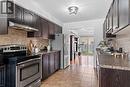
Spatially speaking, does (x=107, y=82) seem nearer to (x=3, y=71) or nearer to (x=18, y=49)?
(x=3, y=71)

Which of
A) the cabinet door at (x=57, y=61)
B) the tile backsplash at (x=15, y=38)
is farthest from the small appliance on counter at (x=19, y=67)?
the cabinet door at (x=57, y=61)

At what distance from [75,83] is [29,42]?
197 cm

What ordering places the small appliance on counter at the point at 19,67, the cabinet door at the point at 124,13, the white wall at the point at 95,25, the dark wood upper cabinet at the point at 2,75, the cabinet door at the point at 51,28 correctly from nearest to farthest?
the cabinet door at the point at 124,13
the dark wood upper cabinet at the point at 2,75
the small appliance on counter at the point at 19,67
the cabinet door at the point at 51,28
the white wall at the point at 95,25

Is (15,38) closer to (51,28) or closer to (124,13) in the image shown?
(51,28)

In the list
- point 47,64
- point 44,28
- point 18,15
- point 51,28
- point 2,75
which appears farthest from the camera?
point 51,28

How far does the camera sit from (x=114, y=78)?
5.50ft

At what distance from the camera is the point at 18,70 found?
102 inches

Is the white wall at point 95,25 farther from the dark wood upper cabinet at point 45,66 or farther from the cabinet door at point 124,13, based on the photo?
the cabinet door at point 124,13

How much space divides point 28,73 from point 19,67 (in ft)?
Result: 1.26

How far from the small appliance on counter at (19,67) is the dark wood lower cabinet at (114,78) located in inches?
67.3

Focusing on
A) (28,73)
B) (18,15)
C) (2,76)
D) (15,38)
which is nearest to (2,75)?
(2,76)

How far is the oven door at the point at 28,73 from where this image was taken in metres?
2.62

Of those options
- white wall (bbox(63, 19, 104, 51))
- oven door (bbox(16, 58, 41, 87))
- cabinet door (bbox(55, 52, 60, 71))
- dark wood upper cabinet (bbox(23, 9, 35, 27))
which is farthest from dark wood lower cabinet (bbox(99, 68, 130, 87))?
white wall (bbox(63, 19, 104, 51))

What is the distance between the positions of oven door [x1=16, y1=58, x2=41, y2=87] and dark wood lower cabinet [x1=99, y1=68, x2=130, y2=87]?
5.59 ft
